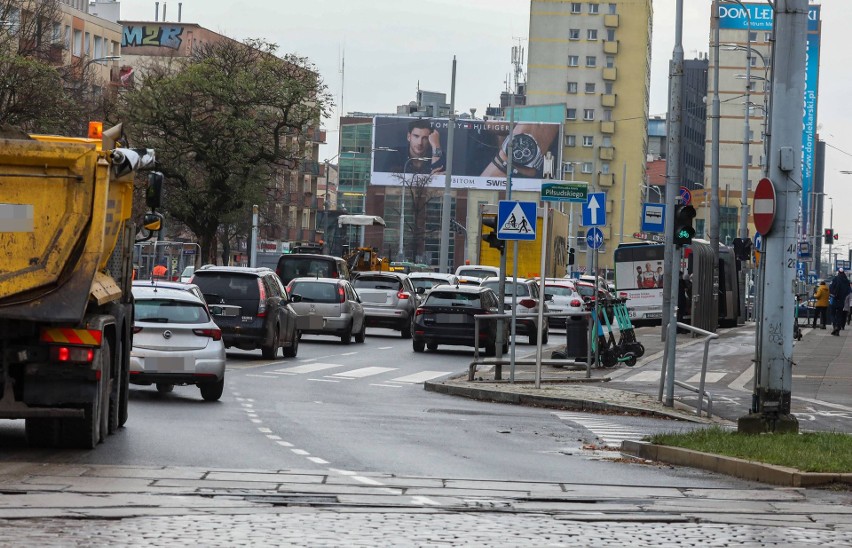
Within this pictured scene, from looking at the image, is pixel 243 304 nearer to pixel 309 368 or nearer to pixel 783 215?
pixel 309 368

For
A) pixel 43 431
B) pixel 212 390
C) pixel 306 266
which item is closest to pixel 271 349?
pixel 212 390

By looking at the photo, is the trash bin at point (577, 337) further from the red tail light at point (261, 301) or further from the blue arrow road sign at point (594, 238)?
the blue arrow road sign at point (594, 238)

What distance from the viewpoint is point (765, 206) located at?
18297 millimetres

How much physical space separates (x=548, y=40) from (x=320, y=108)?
10293 cm

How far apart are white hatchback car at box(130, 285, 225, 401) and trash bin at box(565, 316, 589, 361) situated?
9.57 m

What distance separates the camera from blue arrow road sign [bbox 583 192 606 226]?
93.9ft

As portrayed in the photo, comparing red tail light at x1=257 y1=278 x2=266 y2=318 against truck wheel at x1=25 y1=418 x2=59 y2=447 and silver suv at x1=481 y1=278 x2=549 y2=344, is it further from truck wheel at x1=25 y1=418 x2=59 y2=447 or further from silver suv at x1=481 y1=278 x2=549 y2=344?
truck wheel at x1=25 y1=418 x2=59 y2=447

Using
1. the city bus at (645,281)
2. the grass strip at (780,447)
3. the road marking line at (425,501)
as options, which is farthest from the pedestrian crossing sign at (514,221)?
the city bus at (645,281)

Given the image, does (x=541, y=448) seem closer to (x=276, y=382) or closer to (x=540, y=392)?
(x=540, y=392)

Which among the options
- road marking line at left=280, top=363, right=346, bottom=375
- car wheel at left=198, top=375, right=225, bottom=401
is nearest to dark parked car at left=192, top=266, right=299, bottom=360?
road marking line at left=280, top=363, right=346, bottom=375

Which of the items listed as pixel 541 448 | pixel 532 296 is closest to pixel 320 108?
pixel 532 296

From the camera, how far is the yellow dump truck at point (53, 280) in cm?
1416

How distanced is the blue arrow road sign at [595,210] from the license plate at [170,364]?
9152 mm

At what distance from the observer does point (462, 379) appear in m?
28.1
